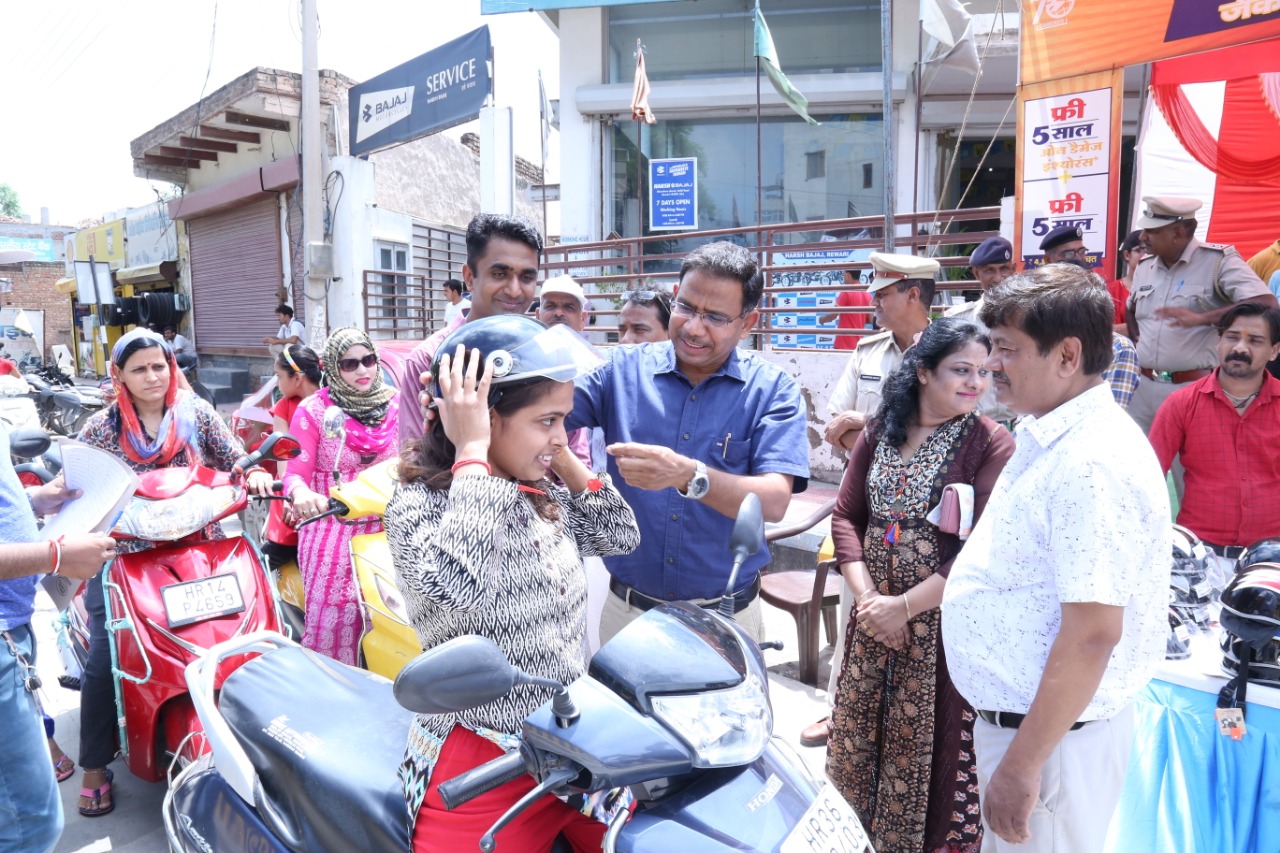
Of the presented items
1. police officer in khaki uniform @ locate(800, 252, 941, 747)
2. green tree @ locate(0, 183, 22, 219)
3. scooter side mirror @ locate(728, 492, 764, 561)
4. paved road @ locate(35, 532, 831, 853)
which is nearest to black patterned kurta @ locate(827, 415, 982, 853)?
paved road @ locate(35, 532, 831, 853)

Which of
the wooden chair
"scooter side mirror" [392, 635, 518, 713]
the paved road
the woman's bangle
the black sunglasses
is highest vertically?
the black sunglasses

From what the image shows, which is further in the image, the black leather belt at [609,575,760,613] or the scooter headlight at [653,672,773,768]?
the black leather belt at [609,575,760,613]

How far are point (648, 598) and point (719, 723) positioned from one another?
105 cm

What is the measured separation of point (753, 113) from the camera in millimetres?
11906

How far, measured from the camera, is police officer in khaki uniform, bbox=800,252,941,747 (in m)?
3.46

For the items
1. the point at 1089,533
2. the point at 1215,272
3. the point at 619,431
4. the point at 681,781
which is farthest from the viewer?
the point at 1215,272

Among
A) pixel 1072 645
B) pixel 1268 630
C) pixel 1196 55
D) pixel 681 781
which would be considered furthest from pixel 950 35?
pixel 681 781

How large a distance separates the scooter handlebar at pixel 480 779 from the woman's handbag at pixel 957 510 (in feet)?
4.92

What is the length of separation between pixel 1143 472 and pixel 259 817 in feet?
6.63

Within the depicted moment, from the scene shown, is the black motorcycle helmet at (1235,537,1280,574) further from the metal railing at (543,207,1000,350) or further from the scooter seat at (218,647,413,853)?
the metal railing at (543,207,1000,350)

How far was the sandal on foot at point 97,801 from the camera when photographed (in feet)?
9.84

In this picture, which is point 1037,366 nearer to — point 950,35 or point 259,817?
point 259,817

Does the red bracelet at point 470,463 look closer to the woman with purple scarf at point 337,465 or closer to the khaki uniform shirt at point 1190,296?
the woman with purple scarf at point 337,465

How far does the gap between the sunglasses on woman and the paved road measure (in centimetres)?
183
